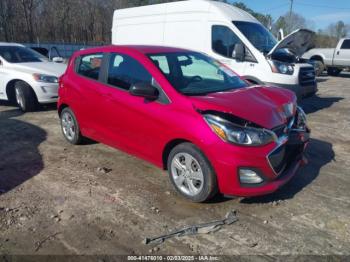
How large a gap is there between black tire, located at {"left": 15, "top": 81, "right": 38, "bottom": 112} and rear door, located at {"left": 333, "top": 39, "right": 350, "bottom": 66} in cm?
1576

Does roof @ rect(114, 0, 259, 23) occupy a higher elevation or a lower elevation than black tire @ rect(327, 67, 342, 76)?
higher

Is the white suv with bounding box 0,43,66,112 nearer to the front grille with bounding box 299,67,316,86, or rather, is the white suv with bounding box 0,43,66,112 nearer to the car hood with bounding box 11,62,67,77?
the car hood with bounding box 11,62,67,77

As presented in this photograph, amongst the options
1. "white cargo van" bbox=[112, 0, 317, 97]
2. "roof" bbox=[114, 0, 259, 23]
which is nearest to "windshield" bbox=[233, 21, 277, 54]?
"white cargo van" bbox=[112, 0, 317, 97]

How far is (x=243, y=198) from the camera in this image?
4.07 meters

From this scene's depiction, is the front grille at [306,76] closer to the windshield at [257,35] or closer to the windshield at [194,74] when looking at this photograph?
the windshield at [257,35]

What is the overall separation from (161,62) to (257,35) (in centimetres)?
500

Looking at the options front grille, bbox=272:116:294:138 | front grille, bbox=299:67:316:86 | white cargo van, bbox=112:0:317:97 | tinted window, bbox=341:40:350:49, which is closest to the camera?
front grille, bbox=272:116:294:138

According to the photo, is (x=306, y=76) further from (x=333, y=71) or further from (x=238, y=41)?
(x=333, y=71)

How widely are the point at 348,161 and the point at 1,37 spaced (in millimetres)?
31132

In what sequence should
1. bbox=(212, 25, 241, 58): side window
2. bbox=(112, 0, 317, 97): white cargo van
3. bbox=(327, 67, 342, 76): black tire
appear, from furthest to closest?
1. bbox=(327, 67, 342, 76): black tire
2. bbox=(212, 25, 241, 58): side window
3. bbox=(112, 0, 317, 97): white cargo van

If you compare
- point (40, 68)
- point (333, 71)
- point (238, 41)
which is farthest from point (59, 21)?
point (238, 41)

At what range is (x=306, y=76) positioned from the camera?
859 cm

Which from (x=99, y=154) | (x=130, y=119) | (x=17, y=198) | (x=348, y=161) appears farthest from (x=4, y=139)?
(x=348, y=161)

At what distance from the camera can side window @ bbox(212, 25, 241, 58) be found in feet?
28.0
